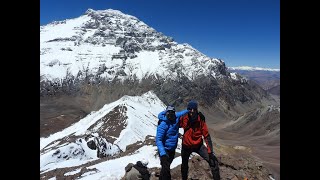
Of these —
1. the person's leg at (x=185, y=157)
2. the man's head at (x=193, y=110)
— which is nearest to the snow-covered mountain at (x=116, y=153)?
the person's leg at (x=185, y=157)

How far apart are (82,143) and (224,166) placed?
33100mm

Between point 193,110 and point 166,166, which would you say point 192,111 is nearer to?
point 193,110

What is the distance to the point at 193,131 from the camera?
475 inches

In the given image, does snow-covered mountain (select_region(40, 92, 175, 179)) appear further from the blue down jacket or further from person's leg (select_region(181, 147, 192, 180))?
the blue down jacket

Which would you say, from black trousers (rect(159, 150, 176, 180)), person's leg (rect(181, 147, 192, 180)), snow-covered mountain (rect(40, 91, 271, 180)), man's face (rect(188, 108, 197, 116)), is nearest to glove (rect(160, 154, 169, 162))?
black trousers (rect(159, 150, 176, 180))

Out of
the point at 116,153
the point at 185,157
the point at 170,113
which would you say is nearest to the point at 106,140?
the point at 116,153

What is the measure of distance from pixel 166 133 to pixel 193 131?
974 millimetres

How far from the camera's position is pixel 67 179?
22.3 meters

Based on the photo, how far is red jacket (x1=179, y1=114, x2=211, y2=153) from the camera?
12.0 meters

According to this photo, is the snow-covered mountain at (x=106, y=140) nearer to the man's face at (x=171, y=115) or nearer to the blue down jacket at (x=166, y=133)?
the blue down jacket at (x=166, y=133)

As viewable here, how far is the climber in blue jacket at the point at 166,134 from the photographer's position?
1153 centimetres

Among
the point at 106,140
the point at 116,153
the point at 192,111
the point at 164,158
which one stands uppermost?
the point at 192,111
